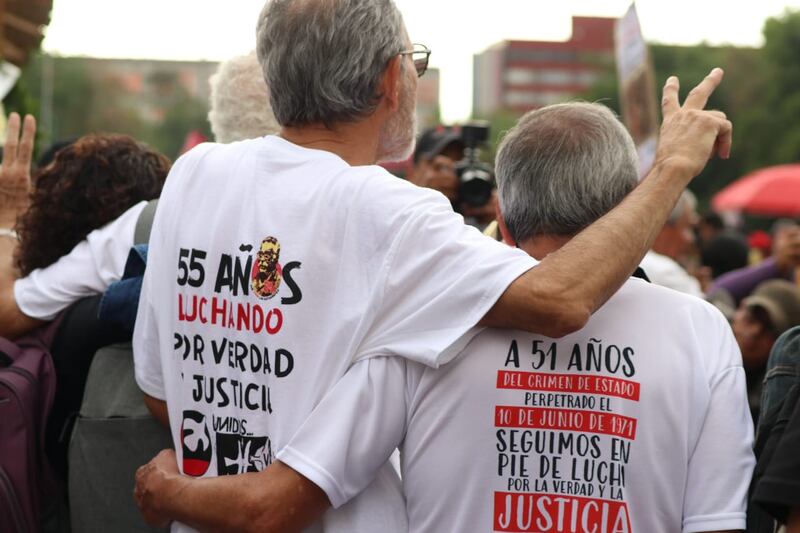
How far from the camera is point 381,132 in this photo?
260cm

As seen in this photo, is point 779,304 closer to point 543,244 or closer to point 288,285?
point 543,244

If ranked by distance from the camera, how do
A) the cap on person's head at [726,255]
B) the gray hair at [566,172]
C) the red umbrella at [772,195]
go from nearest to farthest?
the gray hair at [566,172] → the cap on person's head at [726,255] → the red umbrella at [772,195]

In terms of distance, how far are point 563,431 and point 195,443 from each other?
78 cm

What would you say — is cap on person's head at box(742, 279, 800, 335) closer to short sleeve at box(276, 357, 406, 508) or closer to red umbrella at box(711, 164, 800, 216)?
short sleeve at box(276, 357, 406, 508)

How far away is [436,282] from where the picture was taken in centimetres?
230

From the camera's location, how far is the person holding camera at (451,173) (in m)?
4.98

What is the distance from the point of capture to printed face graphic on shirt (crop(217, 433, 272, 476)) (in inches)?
95.3

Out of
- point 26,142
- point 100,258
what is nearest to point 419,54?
point 100,258

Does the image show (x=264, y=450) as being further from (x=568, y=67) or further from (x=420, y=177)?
(x=568, y=67)

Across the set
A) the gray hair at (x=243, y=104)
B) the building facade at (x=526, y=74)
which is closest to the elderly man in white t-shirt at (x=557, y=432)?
the gray hair at (x=243, y=104)

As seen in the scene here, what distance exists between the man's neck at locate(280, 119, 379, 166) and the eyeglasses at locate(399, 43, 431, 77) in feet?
0.54

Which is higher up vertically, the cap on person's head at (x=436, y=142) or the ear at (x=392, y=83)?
the ear at (x=392, y=83)

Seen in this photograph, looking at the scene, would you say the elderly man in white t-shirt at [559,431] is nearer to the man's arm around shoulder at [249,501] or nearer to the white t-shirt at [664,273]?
the man's arm around shoulder at [249,501]

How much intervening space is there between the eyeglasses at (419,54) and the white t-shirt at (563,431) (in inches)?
24.4
